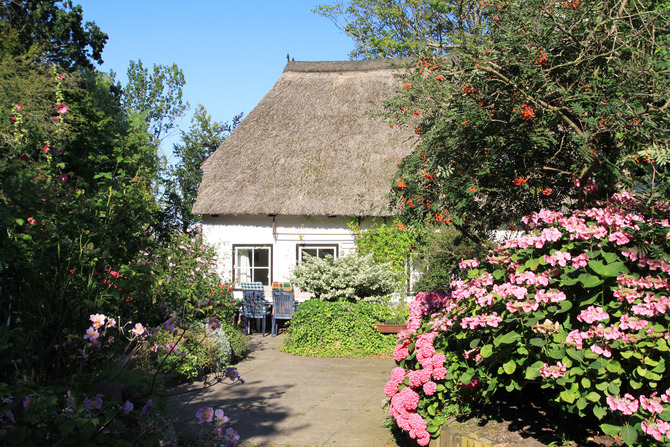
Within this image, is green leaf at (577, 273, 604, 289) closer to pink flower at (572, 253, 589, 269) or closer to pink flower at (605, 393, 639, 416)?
→ pink flower at (572, 253, 589, 269)

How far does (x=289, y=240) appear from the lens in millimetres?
12578

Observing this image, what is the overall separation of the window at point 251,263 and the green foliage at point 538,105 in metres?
8.80

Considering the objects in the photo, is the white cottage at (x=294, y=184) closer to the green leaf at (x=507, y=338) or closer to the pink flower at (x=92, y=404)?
the green leaf at (x=507, y=338)

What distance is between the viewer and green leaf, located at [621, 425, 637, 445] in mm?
2762

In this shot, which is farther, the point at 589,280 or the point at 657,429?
the point at 589,280

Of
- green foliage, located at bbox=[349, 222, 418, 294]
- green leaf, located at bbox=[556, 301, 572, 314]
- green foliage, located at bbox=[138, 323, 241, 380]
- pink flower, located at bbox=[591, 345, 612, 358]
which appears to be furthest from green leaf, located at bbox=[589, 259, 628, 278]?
green foliage, located at bbox=[349, 222, 418, 294]

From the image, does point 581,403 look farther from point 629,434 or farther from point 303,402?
point 303,402

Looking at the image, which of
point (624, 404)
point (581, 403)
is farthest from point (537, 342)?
point (624, 404)

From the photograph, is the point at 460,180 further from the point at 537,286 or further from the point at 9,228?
the point at 9,228

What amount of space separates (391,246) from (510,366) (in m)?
8.45

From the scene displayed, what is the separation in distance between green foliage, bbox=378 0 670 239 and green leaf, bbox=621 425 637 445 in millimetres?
1303

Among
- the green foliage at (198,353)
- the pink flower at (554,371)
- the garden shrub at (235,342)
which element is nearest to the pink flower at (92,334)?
the pink flower at (554,371)

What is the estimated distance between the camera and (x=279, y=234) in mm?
12617

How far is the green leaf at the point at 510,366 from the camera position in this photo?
3180 millimetres
